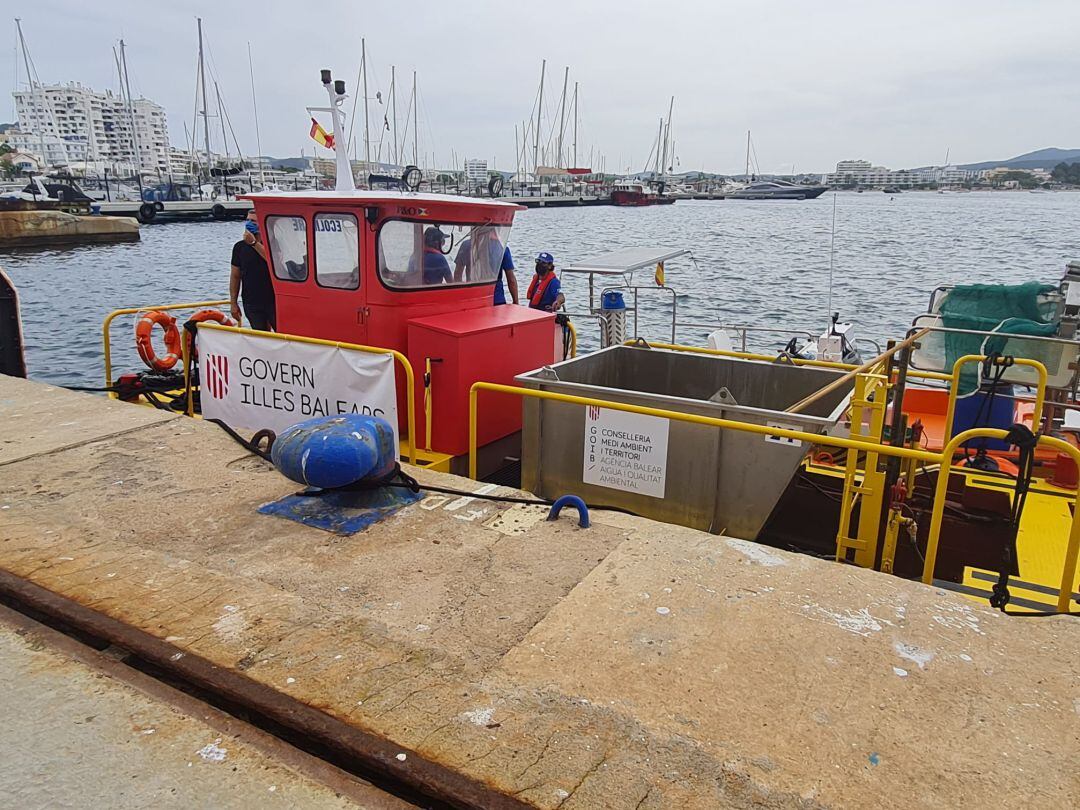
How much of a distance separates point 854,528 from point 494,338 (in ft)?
10.5

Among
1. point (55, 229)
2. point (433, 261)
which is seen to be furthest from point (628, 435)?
point (55, 229)

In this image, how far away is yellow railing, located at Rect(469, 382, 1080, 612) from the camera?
144 inches

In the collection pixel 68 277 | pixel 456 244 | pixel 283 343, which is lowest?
pixel 68 277

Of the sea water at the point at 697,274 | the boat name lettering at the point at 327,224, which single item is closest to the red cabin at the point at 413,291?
the boat name lettering at the point at 327,224

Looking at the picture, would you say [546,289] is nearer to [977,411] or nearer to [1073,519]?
[977,411]

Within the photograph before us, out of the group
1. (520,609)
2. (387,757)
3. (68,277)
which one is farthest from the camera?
(68,277)

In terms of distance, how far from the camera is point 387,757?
2.67 meters

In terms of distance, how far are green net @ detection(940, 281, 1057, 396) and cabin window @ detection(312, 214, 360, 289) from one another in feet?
16.4

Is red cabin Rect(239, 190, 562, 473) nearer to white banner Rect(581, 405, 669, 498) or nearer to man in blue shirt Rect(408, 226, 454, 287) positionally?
man in blue shirt Rect(408, 226, 454, 287)

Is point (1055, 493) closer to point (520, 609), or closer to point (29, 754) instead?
point (520, 609)

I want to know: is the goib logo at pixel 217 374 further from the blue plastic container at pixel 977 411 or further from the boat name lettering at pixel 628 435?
the blue plastic container at pixel 977 411

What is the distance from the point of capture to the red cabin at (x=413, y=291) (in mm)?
6168

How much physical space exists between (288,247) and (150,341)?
9.48ft

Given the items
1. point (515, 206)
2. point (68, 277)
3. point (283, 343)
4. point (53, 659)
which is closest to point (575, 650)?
point (53, 659)
